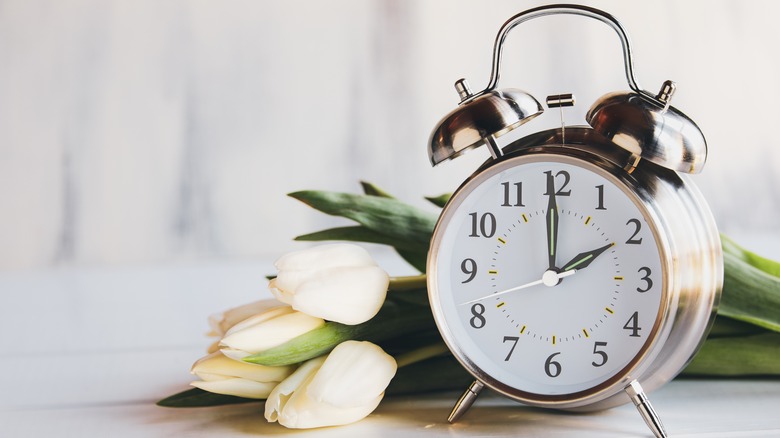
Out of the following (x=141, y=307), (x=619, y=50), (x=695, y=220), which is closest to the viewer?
(x=695, y=220)

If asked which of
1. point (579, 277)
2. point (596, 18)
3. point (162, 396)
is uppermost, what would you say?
point (596, 18)

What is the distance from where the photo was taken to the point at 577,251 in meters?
0.57

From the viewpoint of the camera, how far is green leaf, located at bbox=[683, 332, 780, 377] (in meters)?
0.65

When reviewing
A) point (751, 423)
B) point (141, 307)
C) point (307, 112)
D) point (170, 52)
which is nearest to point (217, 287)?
point (141, 307)

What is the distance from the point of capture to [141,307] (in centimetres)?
116

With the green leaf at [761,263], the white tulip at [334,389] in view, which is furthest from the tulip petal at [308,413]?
the green leaf at [761,263]

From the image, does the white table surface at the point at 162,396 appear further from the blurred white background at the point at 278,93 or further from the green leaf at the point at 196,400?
the blurred white background at the point at 278,93

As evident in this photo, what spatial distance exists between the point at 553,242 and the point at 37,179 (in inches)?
53.6

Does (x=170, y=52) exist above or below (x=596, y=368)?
above

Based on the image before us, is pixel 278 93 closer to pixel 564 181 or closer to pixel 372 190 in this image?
pixel 372 190

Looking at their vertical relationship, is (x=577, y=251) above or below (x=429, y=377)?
above

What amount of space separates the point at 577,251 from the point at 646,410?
0.37 feet

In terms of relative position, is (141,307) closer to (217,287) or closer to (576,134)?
(217,287)

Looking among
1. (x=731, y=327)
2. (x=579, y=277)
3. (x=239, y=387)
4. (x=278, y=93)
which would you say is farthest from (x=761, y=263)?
(x=278, y=93)
